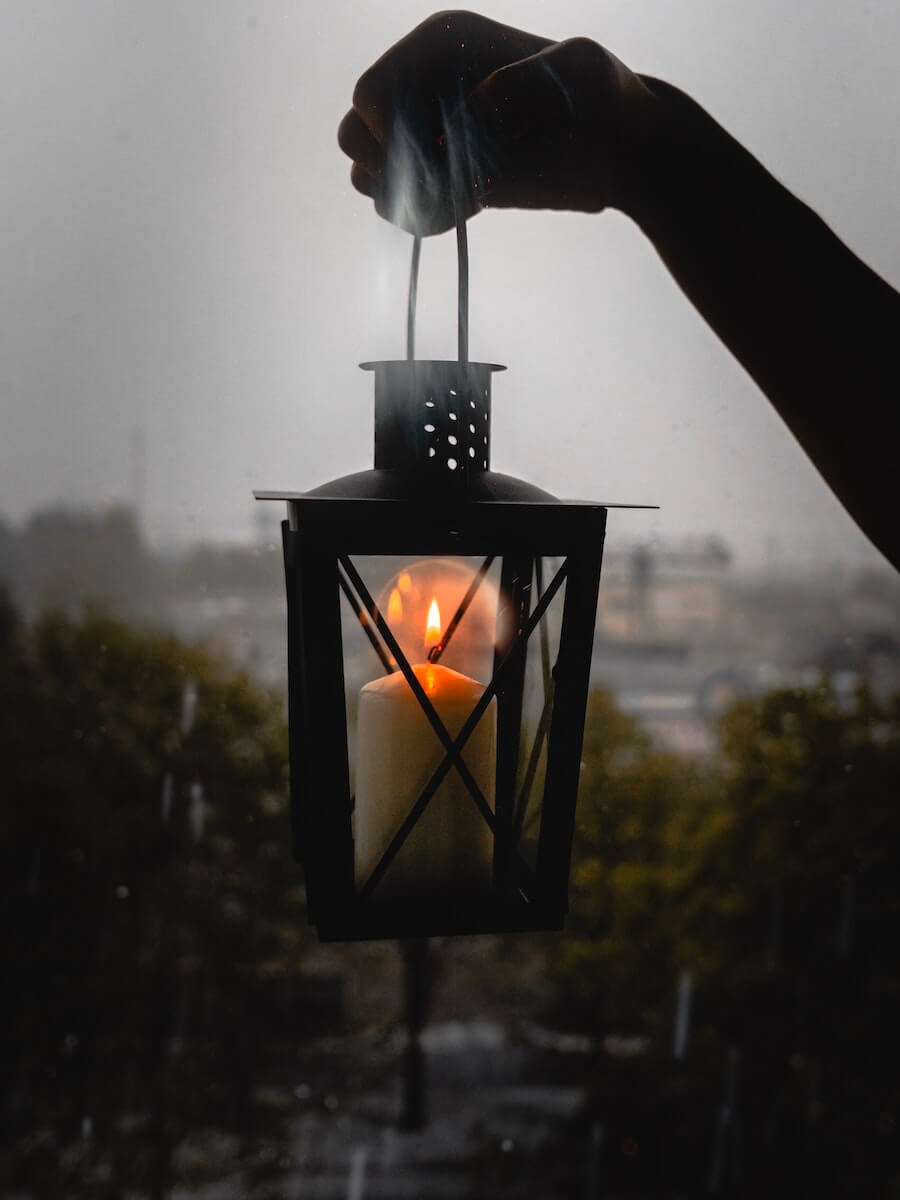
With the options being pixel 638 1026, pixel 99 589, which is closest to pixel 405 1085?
pixel 638 1026

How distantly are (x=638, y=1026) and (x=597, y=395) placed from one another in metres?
1.01

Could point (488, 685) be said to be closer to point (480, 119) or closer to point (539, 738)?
point (539, 738)

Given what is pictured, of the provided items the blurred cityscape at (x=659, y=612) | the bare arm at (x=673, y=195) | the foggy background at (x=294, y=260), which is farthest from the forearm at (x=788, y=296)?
the blurred cityscape at (x=659, y=612)

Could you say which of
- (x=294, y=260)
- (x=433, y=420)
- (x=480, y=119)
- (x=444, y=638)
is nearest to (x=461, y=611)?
(x=444, y=638)

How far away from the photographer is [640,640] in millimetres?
1792

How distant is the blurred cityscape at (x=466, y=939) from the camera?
1.68m

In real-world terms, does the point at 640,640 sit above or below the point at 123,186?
below

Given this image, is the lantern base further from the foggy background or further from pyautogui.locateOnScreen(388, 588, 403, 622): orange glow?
the foggy background

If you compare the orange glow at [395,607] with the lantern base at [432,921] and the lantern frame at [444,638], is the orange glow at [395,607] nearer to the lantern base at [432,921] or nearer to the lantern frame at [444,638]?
the lantern frame at [444,638]

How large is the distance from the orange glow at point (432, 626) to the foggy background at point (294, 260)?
1036 mm

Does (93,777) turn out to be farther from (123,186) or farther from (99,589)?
(123,186)

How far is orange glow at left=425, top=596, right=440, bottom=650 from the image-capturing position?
1.90 feet

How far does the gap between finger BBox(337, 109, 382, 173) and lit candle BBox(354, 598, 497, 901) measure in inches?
12.1

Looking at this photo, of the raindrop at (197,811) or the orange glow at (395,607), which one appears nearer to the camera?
the orange glow at (395,607)
